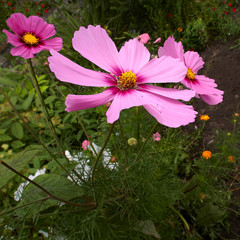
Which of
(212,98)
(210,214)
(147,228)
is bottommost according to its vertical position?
(210,214)

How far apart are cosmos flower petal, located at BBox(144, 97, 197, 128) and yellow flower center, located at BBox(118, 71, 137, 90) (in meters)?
0.09

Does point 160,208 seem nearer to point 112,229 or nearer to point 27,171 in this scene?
point 112,229

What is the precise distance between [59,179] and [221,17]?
89.4 inches

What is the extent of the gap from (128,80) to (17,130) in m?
1.26

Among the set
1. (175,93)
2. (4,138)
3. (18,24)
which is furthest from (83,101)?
(4,138)

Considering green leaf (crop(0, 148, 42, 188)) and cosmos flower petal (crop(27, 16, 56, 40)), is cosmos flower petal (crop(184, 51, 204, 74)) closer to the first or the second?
cosmos flower petal (crop(27, 16, 56, 40))

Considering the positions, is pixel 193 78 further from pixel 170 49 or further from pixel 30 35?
pixel 30 35

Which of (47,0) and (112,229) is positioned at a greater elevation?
(47,0)

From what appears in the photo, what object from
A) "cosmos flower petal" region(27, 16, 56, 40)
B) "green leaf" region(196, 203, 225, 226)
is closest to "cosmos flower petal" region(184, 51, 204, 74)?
"cosmos flower petal" region(27, 16, 56, 40)

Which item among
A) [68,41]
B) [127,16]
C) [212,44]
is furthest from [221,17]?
[68,41]

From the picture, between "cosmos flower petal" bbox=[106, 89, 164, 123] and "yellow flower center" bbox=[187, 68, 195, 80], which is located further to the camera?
"yellow flower center" bbox=[187, 68, 195, 80]

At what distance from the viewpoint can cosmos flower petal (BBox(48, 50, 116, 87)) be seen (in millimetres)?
390

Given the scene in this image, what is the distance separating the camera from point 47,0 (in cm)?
279

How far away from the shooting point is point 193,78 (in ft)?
1.84
